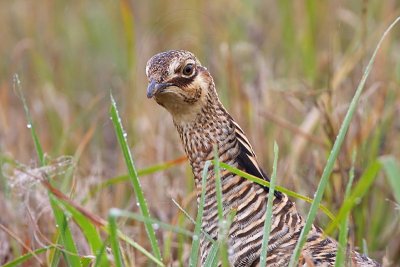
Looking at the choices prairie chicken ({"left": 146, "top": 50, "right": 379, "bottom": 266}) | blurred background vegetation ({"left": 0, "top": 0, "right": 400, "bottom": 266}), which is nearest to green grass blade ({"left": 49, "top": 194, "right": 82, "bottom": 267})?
blurred background vegetation ({"left": 0, "top": 0, "right": 400, "bottom": 266})

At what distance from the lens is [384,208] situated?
3.76m

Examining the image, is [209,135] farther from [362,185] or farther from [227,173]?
[362,185]

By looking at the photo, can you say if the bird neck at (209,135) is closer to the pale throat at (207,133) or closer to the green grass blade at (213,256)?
the pale throat at (207,133)

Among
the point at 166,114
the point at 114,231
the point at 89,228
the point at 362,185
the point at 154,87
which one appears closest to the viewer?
the point at 362,185

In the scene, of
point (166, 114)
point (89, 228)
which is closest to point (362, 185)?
point (89, 228)

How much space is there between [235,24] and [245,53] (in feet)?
1.41

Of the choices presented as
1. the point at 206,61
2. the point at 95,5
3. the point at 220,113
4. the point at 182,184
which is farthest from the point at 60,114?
the point at 220,113

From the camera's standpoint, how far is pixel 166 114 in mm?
4777

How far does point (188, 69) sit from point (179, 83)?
0.20 ft

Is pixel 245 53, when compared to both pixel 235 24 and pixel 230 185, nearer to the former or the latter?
pixel 235 24

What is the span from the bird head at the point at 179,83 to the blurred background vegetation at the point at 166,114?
1.29ft

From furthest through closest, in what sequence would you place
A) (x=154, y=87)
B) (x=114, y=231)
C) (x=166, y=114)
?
(x=166, y=114)
(x=154, y=87)
(x=114, y=231)

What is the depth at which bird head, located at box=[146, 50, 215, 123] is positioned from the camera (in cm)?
255

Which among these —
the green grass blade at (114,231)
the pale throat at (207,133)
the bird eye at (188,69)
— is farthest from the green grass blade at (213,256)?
the bird eye at (188,69)
